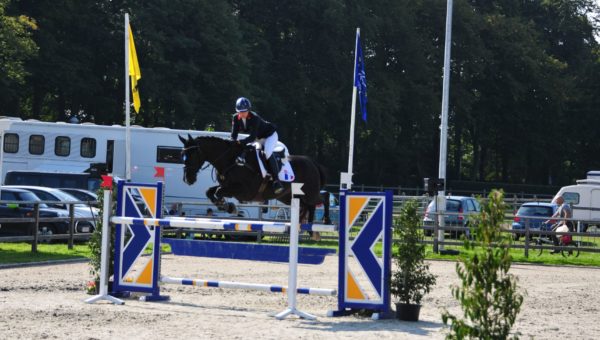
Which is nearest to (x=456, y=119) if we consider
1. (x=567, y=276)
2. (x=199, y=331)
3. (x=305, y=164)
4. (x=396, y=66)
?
(x=396, y=66)

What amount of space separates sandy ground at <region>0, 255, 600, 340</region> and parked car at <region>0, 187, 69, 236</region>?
251 inches

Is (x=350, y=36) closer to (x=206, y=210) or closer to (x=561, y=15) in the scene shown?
(x=561, y=15)

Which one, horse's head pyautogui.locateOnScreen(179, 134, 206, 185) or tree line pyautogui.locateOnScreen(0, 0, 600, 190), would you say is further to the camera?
tree line pyautogui.locateOnScreen(0, 0, 600, 190)

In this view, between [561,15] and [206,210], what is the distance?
4512 centimetres

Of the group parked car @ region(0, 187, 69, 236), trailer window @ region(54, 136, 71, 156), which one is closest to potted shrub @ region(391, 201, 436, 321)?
parked car @ region(0, 187, 69, 236)

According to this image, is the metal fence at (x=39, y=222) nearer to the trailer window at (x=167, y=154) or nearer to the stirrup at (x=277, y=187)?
the stirrup at (x=277, y=187)

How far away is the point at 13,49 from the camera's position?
135ft

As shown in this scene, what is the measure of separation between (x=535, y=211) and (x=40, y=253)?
1840cm

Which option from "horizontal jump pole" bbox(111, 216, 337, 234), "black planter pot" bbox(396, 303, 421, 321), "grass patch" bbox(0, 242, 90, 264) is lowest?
"black planter pot" bbox(396, 303, 421, 321)

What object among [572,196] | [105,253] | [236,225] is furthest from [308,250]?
[572,196]

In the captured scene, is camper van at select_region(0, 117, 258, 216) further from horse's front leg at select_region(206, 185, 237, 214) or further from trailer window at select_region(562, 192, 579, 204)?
horse's front leg at select_region(206, 185, 237, 214)

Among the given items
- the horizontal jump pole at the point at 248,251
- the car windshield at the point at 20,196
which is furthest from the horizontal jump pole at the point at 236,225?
the car windshield at the point at 20,196

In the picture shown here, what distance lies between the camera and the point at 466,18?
60.0 meters

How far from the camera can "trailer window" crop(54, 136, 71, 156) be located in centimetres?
3516
